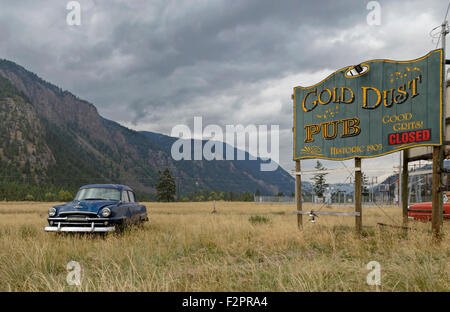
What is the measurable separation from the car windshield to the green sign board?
6.81 metres

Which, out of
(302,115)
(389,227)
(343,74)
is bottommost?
(389,227)

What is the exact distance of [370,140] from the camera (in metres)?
A: 10.4

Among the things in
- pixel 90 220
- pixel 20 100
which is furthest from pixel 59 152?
pixel 90 220

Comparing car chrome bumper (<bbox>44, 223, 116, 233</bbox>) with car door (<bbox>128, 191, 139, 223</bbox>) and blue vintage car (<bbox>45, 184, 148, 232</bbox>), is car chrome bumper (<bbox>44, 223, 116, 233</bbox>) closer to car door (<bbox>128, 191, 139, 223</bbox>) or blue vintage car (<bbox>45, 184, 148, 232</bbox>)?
blue vintage car (<bbox>45, 184, 148, 232</bbox>)

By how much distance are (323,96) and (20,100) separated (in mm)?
188552

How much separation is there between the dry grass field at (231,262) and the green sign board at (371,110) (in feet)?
9.02

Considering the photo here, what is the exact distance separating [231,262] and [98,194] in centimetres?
645

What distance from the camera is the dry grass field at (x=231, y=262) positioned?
4.91 m

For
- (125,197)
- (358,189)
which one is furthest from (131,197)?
(358,189)

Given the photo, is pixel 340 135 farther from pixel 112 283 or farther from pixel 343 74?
pixel 112 283

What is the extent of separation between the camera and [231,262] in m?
6.97

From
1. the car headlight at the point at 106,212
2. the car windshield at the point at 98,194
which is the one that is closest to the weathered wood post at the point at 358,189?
the car headlight at the point at 106,212

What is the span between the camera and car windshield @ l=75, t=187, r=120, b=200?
11328 mm
